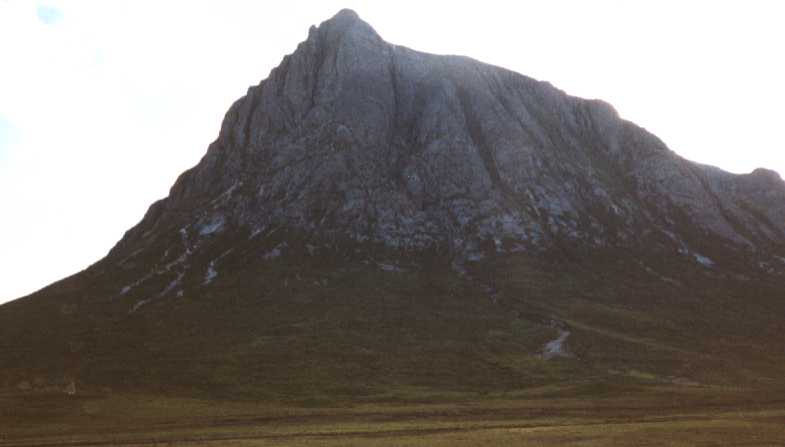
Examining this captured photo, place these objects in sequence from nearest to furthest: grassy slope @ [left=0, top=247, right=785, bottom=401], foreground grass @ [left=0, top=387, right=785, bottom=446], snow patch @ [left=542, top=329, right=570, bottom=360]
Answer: foreground grass @ [left=0, top=387, right=785, bottom=446]
grassy slope @ [left=0, top=247, right=785, bottom=401]
snow patch @ [left=542, top=329, right=570, bottom=360]

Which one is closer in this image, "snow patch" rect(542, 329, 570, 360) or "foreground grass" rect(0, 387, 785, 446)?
"foreground grass" rect(0, 387, 785, 446)

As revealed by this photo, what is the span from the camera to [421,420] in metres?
92.1

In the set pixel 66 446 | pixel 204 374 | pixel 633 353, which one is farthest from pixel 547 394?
pixel 66 446

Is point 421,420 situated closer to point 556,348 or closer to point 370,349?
point 370,349

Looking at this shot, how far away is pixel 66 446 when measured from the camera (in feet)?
241

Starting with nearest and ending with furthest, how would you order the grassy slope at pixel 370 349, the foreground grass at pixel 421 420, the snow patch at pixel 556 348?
the foreground grass at pixel 421 420
the grassy slope at pixel 370 349
the snow patch at pixel 556 348

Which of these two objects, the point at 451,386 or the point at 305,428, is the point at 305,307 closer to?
the point at 451,386

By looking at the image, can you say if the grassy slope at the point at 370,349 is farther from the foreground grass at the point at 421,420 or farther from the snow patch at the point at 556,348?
the foreground grass at the point at 421,420

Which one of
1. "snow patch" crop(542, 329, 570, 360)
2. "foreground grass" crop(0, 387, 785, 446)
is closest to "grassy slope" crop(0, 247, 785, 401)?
"snow patch" crop(542, 329, 570, 360)

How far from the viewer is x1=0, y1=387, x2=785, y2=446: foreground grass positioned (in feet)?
238

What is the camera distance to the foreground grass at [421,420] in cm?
7256

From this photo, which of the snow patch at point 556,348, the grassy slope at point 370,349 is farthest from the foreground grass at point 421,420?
the snow patch at point 556,348

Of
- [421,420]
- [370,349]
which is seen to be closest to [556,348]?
[370,349]

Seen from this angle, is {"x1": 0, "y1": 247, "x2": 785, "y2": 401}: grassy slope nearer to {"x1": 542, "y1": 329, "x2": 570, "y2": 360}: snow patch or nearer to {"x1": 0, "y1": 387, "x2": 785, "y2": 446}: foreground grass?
{"x1": 542, "y1": 329, "x2": 570, "y2": 360}: snow patch
